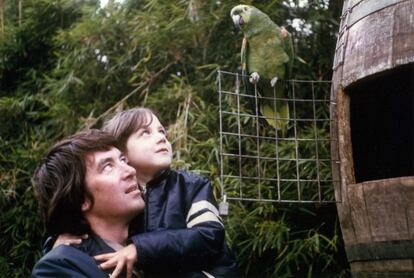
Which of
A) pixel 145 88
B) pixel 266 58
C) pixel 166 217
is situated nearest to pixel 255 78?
pixel 266 58

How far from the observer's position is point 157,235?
155 centimetres

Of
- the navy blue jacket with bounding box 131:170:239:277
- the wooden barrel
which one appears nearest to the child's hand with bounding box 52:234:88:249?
the navy blue jacket with bounding box 131:170:239:277

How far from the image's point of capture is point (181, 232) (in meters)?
1.57

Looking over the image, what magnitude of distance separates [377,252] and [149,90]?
2.16 meters

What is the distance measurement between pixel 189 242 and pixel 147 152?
0.29 m

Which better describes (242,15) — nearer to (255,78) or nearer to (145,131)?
(255,78)

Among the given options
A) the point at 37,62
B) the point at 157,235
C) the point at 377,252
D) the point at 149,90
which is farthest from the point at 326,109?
the point at 37,62

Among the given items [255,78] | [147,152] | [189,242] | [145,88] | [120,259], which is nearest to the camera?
[120,259]

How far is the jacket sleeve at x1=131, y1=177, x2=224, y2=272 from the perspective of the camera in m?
1.53

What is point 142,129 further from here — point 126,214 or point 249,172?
point 249,172

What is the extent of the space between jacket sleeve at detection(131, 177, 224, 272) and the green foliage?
1305mm

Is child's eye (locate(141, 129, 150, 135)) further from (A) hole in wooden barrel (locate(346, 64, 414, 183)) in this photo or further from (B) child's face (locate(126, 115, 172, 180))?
(A) hole in wooden barrel (locate(346, 64, 414, 183))

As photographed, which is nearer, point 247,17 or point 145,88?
point 247,17

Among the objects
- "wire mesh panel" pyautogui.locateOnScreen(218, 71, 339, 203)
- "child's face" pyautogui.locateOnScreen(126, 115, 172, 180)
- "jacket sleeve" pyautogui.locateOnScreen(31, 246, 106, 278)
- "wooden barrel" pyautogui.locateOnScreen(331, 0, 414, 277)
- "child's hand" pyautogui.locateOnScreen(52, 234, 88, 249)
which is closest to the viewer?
"jacket sleeve" pyautogui.locateOnScreen(31, 246, 106, 278)
